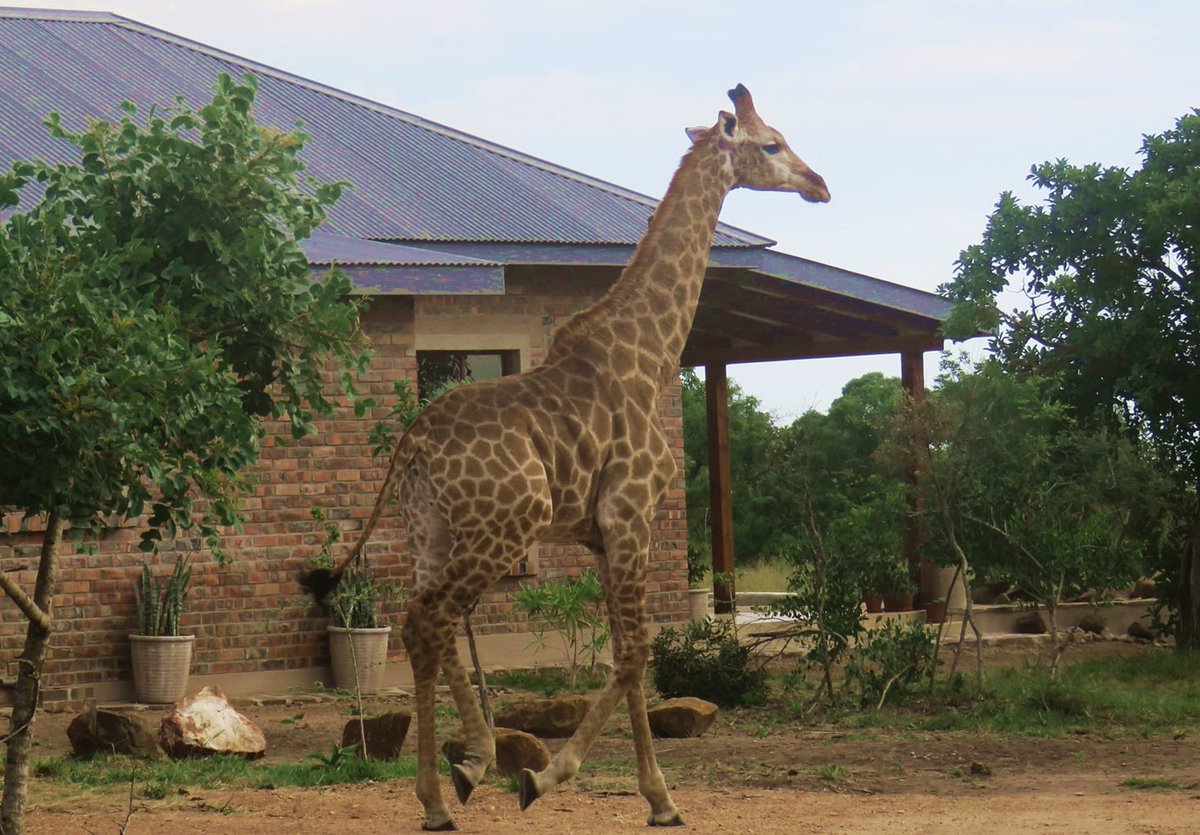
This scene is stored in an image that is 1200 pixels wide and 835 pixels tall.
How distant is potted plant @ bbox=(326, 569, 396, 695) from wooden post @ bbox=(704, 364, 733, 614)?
5.04 meters

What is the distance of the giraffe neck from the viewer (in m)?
7.70

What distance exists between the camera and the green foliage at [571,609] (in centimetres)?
1267

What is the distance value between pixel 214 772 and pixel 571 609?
4.23m

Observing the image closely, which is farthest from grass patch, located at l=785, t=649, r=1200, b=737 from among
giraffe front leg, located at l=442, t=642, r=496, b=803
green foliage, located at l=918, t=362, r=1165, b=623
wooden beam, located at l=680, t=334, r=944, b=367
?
wooden beam, located at l=680, t=334, r=944, b=367

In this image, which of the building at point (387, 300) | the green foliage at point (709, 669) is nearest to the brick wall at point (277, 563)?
the building at point (387, 300)

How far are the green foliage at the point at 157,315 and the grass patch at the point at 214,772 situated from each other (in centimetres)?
210

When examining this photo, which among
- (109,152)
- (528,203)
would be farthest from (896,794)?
(528,203)

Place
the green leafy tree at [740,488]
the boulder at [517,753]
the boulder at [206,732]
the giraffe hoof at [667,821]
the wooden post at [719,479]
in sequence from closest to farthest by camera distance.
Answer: the giraffe hoof at [667,821], the boulder at [517,753], the boulder at [206,732], the wooden post at [719,479], the green leafy tree at [740,488]

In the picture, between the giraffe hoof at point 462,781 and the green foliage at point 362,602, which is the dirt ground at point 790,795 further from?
the green foliage at point 362,602

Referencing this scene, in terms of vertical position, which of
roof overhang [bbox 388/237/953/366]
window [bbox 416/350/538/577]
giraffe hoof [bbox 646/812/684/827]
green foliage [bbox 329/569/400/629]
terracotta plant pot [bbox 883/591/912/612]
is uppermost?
roof overhang [bbox 388/237/953/366]

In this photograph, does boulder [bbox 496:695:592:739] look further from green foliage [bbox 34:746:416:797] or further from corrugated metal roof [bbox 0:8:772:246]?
corrugated metal roof [bbox 0:8:772:246]

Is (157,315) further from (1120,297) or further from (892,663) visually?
(1120,297)

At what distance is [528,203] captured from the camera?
1570cm

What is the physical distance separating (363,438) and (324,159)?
150 inches
